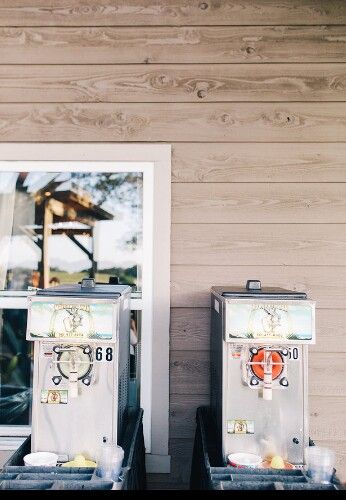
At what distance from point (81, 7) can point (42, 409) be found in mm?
2137

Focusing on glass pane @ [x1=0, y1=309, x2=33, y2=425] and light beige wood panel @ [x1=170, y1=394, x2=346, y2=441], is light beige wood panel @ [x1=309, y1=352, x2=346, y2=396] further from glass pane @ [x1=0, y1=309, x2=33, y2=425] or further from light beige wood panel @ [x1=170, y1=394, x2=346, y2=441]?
glass pane @ [x1=0, y1=309, x2=33, y2=425]

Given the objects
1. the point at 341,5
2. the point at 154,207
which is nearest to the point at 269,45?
the point at 341,5

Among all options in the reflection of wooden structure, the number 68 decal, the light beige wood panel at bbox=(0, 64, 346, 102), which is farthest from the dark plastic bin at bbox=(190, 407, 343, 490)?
the light beige wood panel at bbox=(0, 64, 346, 102)

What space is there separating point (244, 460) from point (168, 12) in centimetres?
230

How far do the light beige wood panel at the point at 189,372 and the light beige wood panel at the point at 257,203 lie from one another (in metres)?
0.72

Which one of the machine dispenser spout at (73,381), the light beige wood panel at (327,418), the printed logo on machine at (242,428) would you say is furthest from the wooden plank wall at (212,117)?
the machine dispenser spout at (73,381)

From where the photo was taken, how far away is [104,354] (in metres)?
1.79

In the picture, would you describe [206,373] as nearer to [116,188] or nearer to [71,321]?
[71,321]

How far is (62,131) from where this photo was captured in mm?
2520

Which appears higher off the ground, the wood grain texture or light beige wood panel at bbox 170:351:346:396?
light beige wood panel at bbox 170:351:346:396

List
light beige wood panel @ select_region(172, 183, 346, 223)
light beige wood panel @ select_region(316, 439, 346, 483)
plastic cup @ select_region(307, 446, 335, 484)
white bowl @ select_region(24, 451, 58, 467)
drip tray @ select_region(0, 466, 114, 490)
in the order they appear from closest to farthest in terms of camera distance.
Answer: drip tray @ select_region(0, 466, 114, 490)
plastic cup @ select_region(307, 446, 335, 484)
white bowl @ select_region(24, 451, 58, 467)
light beige wood panel @ select_region(316, 439, 346, 483)
light beige wood panel @ select_region(172, 183, 346, 223)

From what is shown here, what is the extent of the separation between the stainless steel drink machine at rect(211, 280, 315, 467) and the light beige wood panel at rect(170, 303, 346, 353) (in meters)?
0.66

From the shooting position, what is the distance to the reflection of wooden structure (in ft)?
8.41

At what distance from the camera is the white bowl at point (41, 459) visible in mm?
1687
